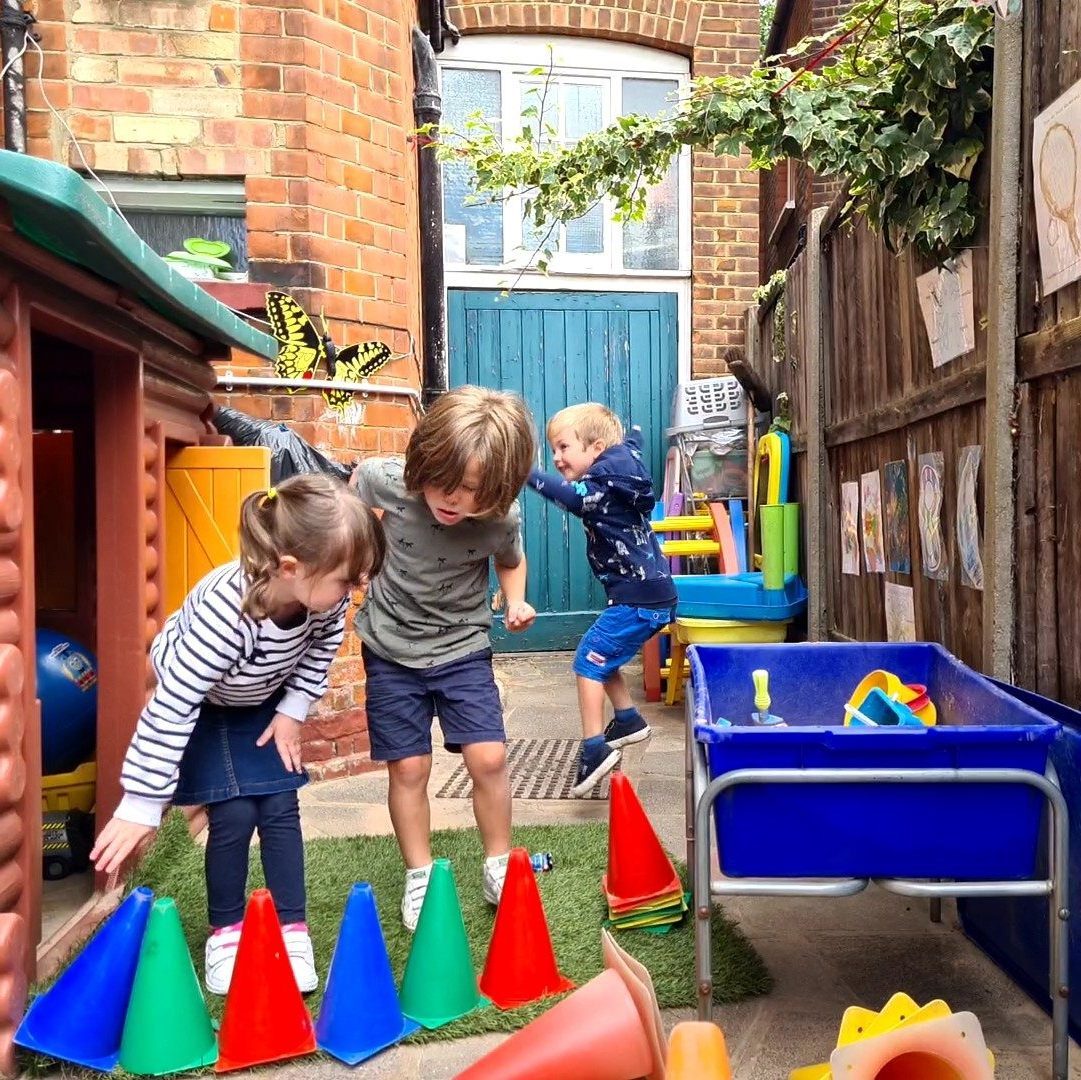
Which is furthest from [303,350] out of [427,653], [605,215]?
[605,215]

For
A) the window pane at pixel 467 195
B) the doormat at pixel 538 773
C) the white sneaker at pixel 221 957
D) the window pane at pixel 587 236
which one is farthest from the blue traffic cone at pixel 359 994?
the window pane at pixel 587 236

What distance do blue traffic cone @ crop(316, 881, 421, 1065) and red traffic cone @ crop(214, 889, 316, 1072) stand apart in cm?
7

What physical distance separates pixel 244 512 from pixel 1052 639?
1.92 meters

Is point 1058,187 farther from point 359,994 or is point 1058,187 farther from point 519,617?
point 359,994

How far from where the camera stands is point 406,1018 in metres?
2.27

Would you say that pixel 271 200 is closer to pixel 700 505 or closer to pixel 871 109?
pixel 871 109

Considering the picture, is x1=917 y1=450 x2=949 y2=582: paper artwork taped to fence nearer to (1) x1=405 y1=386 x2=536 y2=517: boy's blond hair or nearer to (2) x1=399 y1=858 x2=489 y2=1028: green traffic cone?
(1) x1=405 y1=386 x2=536 y2=517: boy's blond hair

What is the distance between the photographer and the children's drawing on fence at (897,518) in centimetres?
372

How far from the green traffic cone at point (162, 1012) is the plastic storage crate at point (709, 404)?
573cm

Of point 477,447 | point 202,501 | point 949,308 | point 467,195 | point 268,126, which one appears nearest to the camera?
point 477,447

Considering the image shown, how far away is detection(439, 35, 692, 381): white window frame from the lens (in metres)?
7.84

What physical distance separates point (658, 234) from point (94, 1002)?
713 centimetres

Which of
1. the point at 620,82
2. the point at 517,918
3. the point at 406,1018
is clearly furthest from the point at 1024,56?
the point at 620,82

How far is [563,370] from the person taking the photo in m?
7.99
